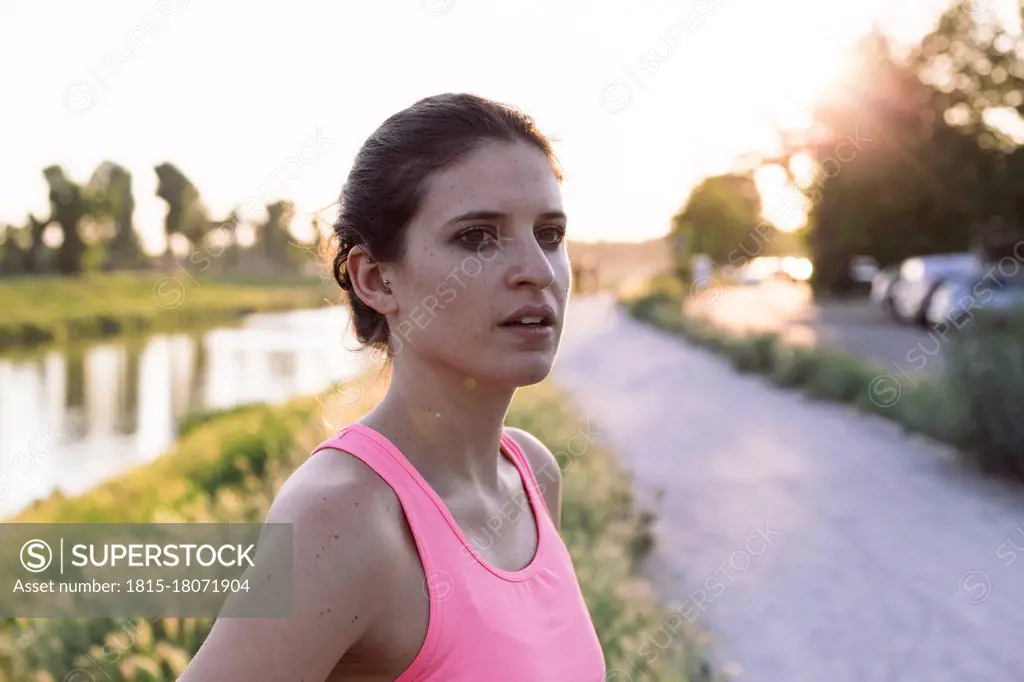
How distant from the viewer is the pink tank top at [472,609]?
1.50 metres

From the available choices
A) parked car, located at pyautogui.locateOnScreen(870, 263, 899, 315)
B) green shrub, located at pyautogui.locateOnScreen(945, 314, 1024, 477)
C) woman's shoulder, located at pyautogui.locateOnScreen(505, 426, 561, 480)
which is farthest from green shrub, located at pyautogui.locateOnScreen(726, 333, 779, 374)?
woman's shoulder, located at pyautogui.locateOnScreen(505, 426, 561, 480)

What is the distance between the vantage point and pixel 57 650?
4.17 metres

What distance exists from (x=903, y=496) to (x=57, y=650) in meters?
7.44

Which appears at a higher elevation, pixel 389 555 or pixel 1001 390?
pixel 389 555

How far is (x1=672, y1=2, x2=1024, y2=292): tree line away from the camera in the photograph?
33.6 m

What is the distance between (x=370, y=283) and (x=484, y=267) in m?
0.27

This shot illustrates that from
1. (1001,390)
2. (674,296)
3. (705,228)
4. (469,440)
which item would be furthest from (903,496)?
(705,228)

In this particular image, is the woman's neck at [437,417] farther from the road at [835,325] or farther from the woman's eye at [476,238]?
the road at [835,325]

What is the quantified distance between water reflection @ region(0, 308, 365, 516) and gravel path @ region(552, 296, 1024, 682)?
3657mm

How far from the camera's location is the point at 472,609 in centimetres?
154

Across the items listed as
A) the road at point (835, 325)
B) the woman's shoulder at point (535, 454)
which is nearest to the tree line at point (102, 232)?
the road at point (835, 325)

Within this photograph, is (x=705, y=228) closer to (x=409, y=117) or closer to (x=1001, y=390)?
(x=1001, y=390)

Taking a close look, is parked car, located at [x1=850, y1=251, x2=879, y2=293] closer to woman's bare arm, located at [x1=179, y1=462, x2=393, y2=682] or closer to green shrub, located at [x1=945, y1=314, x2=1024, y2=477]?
green shrub, located at [x1=945, y1=314, x2=1024, y2=477]

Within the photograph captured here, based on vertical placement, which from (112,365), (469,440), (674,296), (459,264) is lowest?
(112,365)
